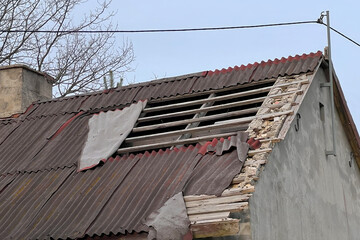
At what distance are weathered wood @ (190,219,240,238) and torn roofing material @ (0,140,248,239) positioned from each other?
0.69m

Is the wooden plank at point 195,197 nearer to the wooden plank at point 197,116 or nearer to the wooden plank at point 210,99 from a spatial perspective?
the wooden plank at point 197,116

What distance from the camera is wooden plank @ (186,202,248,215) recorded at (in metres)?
9.38

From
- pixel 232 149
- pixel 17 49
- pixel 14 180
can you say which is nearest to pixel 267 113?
pixel 232 149

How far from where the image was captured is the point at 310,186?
12.5 m

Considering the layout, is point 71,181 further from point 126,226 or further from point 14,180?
point 126,226

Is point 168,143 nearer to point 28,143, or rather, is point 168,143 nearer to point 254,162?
point 254,162

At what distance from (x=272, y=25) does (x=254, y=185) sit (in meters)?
6.16

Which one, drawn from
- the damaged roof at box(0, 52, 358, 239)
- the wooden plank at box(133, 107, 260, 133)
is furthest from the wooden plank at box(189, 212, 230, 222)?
the wooden plank at box(133, 107, 260, 133)

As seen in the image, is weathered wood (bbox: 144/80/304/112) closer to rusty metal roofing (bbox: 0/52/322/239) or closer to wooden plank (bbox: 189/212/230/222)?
rusty metal roofing (bbox: 0/52/322/239)

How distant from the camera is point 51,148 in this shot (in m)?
13.2

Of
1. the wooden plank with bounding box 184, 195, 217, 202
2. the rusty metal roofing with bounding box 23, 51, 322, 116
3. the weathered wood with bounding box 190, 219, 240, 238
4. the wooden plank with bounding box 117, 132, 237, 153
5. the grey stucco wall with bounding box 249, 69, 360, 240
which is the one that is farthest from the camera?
the rusty metal roofing with bounding box 23, 51, 322, 116

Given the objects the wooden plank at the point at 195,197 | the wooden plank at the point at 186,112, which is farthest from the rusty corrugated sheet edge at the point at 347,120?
the wooden plank at the point at 195,197

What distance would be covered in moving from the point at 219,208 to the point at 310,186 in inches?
138

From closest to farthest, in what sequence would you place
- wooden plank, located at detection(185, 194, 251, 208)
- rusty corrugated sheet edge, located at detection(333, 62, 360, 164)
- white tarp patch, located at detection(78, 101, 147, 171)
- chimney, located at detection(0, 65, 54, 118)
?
1. wooden plank, located at detection(185, 194, 251, 208)
2. white tarp patch, located at detection(78, 101, 147, 171)
3. rusty corrugated sheet edge, located at detection(333, 62, 360, 164)
4. chimney, located at detection(0, 65, 54, 118)
